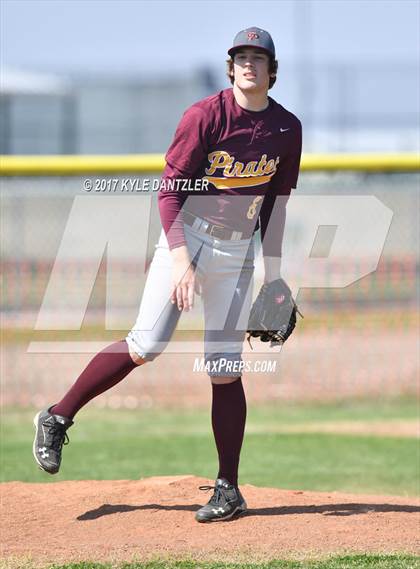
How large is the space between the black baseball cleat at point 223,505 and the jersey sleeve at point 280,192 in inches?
47.8

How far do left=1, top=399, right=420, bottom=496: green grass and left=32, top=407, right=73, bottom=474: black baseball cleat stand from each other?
5.73 ft

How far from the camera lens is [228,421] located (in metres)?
4.85

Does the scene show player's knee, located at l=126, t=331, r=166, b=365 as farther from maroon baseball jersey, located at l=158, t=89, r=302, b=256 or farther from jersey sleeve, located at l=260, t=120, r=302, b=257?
jersey sleeve, located at l=260, t=120, r=302, b=257

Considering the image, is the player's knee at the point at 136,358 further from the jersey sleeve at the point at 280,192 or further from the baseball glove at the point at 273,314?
the jersey sleeve at the point at 280,192

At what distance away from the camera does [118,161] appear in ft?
29.9

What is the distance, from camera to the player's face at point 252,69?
4.55 meters

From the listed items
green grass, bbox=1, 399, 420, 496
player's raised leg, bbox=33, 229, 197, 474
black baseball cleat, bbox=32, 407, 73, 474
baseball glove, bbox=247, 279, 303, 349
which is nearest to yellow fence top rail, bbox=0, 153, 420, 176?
green grass, bbox=1, 399, 420, 496

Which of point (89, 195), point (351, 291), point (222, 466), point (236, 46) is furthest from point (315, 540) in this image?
point (89, 195)

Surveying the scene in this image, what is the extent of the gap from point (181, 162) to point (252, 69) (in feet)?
1.73

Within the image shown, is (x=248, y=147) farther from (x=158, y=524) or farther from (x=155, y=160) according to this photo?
(x=155, y=160)

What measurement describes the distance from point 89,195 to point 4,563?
6.77 metres

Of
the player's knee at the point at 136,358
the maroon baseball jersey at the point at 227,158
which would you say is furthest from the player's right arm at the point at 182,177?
the player's knee at the point at 136,358

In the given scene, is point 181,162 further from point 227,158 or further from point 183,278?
point 183,278

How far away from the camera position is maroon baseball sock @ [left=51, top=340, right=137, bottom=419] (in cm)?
470
